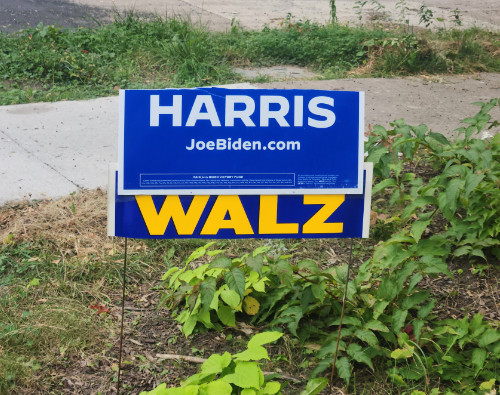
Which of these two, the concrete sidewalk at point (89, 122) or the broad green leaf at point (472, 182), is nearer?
the broad green leaf at point (472, 182)

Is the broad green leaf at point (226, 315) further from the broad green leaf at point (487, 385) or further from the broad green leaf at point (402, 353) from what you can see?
the broad green leaf at point (487, 385)

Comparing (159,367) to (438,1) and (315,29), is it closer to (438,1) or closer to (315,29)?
(315,29)

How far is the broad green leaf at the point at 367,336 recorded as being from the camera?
9.31 feet

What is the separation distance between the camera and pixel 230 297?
2889 mm

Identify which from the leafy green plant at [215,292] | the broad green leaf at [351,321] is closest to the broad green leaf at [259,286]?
the leafy green plant at [215,292]

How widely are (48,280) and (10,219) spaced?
0.73 meters

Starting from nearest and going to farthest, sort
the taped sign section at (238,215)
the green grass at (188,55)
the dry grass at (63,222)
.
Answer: the taped sign section at (238,215) → the dry grass at (63,222) → the green grass at (188,55)

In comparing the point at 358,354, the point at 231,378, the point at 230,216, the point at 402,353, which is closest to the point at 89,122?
the point at 230,216

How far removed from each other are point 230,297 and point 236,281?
13 centimetres

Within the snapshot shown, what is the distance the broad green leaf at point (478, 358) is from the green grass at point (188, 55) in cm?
421

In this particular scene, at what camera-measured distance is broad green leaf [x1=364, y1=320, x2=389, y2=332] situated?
2859 millimetres

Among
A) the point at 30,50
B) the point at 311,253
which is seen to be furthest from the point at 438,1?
the point at 311,253

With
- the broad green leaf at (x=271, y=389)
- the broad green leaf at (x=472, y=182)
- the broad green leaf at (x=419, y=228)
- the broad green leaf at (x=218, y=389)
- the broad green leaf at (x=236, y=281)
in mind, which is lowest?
the broad green leaf at (x=271, y=389)

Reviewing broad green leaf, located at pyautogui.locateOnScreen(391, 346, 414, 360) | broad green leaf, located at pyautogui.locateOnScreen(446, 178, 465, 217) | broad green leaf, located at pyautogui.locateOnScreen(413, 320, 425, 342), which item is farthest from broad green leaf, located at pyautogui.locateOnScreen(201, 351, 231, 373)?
broad green leaf, located at pyautogui.locateOnScreen(446, 178, 465, 217)
